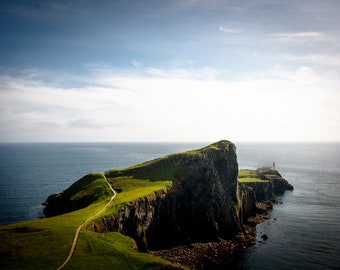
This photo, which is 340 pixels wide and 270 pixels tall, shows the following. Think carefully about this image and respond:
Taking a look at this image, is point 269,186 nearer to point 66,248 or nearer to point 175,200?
point 175,200

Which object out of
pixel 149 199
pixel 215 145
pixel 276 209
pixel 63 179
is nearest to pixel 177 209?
pixel 149 199

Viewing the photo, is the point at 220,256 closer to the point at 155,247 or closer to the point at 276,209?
the point at 155,247

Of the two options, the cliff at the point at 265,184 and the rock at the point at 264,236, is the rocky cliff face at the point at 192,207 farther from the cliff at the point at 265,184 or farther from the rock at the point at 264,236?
the cliff at the point at 265,184

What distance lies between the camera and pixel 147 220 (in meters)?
69.6

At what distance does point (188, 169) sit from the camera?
305 ft

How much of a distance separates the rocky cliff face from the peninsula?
254 mm

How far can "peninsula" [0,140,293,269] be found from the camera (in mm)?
41562

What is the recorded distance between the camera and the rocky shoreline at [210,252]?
5984cm

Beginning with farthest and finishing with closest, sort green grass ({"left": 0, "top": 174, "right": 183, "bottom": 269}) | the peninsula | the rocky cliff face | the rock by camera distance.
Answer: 1. the rock
2. the rocky cliff face
3. the peninsula
4. green grass ({"left": 0, "top": 174, "right": 183, "bottom": 269})

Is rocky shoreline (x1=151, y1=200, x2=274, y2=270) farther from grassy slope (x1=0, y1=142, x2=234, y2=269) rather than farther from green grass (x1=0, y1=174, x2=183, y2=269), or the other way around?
green grass (x1=0, y1=174, x2=183, y2=269)

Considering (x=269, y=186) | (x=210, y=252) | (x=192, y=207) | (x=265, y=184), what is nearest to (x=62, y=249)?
(x=210, y=252)

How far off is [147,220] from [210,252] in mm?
18701

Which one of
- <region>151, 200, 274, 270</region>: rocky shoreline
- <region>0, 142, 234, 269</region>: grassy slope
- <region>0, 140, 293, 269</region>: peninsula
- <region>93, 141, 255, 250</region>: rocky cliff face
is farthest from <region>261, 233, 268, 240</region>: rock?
<region>0, 142, 234, 269</region>: grassy slope

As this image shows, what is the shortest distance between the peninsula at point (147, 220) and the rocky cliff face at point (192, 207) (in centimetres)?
25
